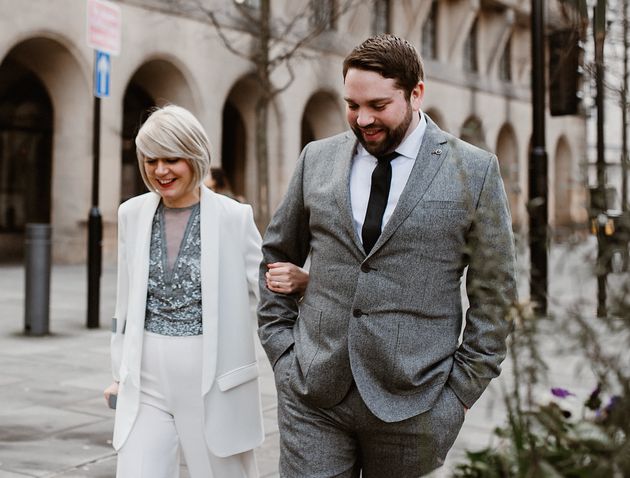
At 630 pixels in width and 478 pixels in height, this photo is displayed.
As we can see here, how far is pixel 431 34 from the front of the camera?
33.3 metres

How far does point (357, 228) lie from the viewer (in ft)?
8.83

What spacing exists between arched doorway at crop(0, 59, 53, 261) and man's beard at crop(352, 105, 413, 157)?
67.1ft

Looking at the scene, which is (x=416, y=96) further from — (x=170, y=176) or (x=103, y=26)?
(x=103, y=26)

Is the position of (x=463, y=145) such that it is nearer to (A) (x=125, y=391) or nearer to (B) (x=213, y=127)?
(A) (x=125, y=391)

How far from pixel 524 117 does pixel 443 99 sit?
7.55 metres

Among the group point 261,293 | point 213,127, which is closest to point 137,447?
point 261,293

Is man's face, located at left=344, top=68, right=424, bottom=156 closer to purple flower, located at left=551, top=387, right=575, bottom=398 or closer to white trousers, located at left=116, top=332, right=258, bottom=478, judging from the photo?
purple flower, located at left=551, top=387, right=575, bottom=398

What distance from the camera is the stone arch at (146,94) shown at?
73.1 ft

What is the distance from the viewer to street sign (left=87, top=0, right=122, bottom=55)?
10016mm

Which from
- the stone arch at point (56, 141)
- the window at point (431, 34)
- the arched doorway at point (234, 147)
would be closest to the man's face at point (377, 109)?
the stone arch at point (56, 141)

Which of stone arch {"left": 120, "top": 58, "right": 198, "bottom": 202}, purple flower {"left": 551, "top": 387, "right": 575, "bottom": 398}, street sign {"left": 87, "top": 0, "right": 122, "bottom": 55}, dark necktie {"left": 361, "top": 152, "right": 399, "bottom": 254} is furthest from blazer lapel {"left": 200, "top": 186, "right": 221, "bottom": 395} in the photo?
stone arch {"left": 120, "top": 58, "right": 198, "bottom": 202}

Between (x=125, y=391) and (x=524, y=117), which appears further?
(x=524, y=117)

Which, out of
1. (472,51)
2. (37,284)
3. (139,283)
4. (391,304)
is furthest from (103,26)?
(472,51)

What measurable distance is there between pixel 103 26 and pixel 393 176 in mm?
8227
